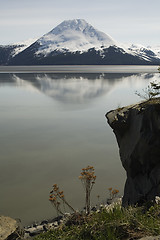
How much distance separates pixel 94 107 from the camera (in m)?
45.3

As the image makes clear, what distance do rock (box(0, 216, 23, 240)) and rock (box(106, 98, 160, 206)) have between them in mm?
5589

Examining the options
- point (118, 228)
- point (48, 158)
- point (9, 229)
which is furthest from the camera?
point (48, 158)

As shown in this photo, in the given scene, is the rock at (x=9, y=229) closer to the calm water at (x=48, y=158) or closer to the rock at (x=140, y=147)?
the calm water at (x=48, y=158)

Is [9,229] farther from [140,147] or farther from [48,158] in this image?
[48,158]

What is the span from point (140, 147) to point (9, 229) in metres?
7.08

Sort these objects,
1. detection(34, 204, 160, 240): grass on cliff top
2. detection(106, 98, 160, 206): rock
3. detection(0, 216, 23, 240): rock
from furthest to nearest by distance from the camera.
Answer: detection(106, 98, 160, 206): rock → detection(0, 216, 23, 240): rock → detection(34, 204, 160, 240): grass on cliff top

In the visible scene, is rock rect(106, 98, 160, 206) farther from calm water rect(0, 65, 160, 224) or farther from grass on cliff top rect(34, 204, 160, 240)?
grass on cliff top rect(34, 204, 160, 240)

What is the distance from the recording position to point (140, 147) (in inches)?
513

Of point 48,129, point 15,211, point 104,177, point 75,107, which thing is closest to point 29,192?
point 15,211

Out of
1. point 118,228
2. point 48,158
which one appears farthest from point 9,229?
point 48,158

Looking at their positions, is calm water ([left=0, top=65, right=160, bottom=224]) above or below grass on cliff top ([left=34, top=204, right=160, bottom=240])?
below

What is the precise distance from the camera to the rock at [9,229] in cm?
1045

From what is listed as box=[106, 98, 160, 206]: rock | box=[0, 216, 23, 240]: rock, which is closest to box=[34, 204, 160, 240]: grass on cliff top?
box=[0, 216, 23, 240]: rock

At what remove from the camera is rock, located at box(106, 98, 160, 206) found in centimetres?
1228
